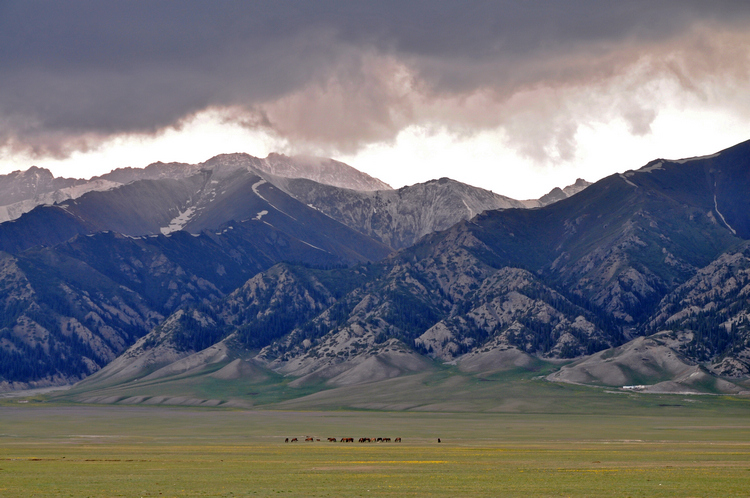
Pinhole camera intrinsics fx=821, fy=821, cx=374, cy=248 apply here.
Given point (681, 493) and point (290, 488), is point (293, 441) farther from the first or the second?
point (681, 493)

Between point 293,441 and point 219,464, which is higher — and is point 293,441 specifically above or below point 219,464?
A: below

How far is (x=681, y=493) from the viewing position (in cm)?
6519

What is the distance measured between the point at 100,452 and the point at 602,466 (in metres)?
72.2

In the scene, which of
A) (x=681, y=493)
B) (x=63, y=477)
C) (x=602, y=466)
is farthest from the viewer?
(x=602, y=466)

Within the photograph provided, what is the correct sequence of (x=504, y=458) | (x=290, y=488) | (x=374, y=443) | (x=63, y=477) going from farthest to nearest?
(x=374, y=443)
(x=504, y=458)
(x=63, y=477)
(x=290, y=488)

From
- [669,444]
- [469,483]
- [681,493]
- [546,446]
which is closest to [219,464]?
[469,483]

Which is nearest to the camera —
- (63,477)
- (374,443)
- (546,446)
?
(63,477)

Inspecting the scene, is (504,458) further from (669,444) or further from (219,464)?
(669,444)

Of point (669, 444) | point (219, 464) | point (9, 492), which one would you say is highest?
point (9, 492)

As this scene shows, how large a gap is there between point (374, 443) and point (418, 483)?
255 ft

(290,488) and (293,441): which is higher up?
(290,488)

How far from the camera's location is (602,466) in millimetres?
91312

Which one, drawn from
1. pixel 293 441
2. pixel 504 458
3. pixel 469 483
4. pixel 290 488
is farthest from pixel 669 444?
pixel 290 488

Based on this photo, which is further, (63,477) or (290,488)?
(63,477)
